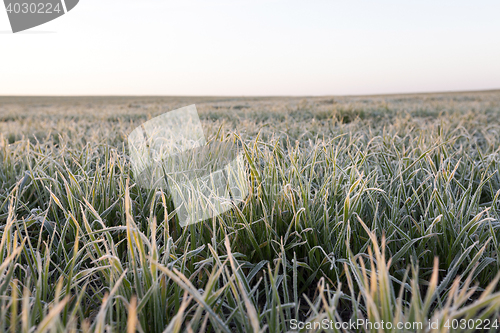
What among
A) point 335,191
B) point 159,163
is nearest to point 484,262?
point 335,191

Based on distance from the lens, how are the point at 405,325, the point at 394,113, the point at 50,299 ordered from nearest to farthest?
the point at 405,325, the point at 50,299, the point at 394,113

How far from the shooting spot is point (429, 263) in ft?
3.24

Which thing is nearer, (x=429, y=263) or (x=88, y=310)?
(x=88, y=310)

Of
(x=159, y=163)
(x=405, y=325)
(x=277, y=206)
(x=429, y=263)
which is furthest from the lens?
(x=159, y=163)

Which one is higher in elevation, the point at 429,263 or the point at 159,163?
the point at 159,163

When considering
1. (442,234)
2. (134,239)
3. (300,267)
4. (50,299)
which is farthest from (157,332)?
(442,234)

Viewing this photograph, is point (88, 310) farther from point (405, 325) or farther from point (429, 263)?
point (429, 263)

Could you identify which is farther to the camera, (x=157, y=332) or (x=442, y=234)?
(x=442, y=234)

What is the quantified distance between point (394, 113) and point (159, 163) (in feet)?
16.3

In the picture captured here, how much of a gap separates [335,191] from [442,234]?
0.36 metres

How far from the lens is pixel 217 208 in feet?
3.51

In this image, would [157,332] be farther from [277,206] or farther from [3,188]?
[3,188]

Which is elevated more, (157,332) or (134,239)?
(134,239)

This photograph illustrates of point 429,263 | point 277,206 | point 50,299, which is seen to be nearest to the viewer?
point 50,299
